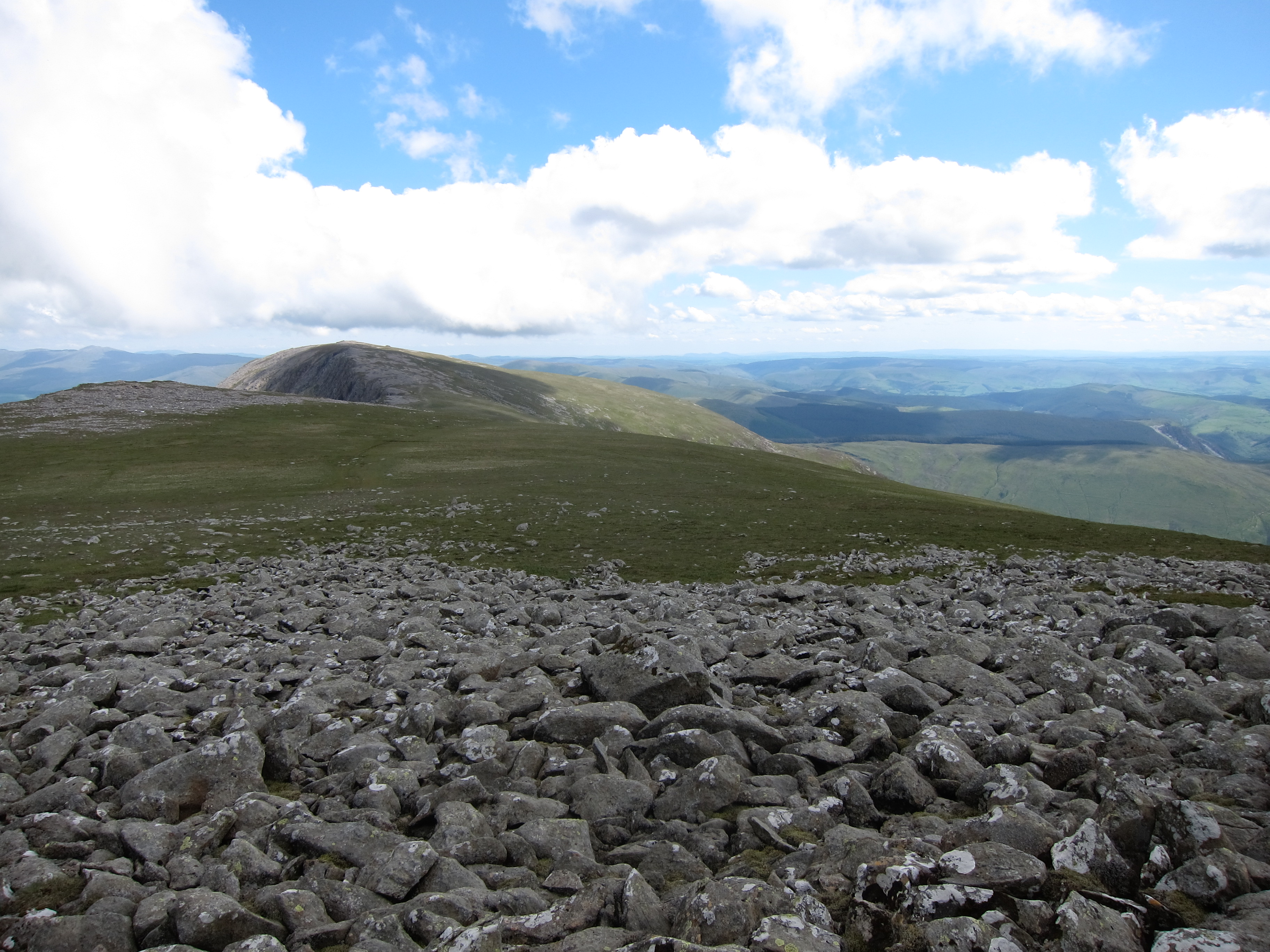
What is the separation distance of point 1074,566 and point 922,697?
31.0 meters

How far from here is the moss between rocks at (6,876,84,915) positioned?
7723 mm

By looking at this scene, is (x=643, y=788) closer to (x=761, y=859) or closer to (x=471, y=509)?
(x=761, y=859)

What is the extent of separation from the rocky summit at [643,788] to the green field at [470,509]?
856 inches

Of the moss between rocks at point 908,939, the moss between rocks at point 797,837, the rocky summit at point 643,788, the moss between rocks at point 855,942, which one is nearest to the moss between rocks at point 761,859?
the rocky summit at point 643,788

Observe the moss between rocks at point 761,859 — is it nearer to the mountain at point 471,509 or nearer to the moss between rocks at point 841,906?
the moss between rocks at point 841,906

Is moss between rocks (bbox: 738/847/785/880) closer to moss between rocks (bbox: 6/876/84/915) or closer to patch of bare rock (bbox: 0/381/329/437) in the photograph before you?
moss between rocks (bbox: 6/876/84/915)

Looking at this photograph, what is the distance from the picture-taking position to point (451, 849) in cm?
914

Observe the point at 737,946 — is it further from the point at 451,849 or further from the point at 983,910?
the point at 451,849

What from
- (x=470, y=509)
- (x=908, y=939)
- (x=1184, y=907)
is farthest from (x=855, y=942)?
(x=470, y=509)

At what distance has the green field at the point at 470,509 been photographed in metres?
41.1

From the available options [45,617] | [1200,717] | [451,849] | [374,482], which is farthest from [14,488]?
[1200,717]

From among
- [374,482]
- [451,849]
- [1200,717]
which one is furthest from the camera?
[374,482]

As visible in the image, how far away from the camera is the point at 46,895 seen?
7.96m

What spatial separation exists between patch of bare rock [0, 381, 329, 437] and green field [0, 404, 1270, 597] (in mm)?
6958
